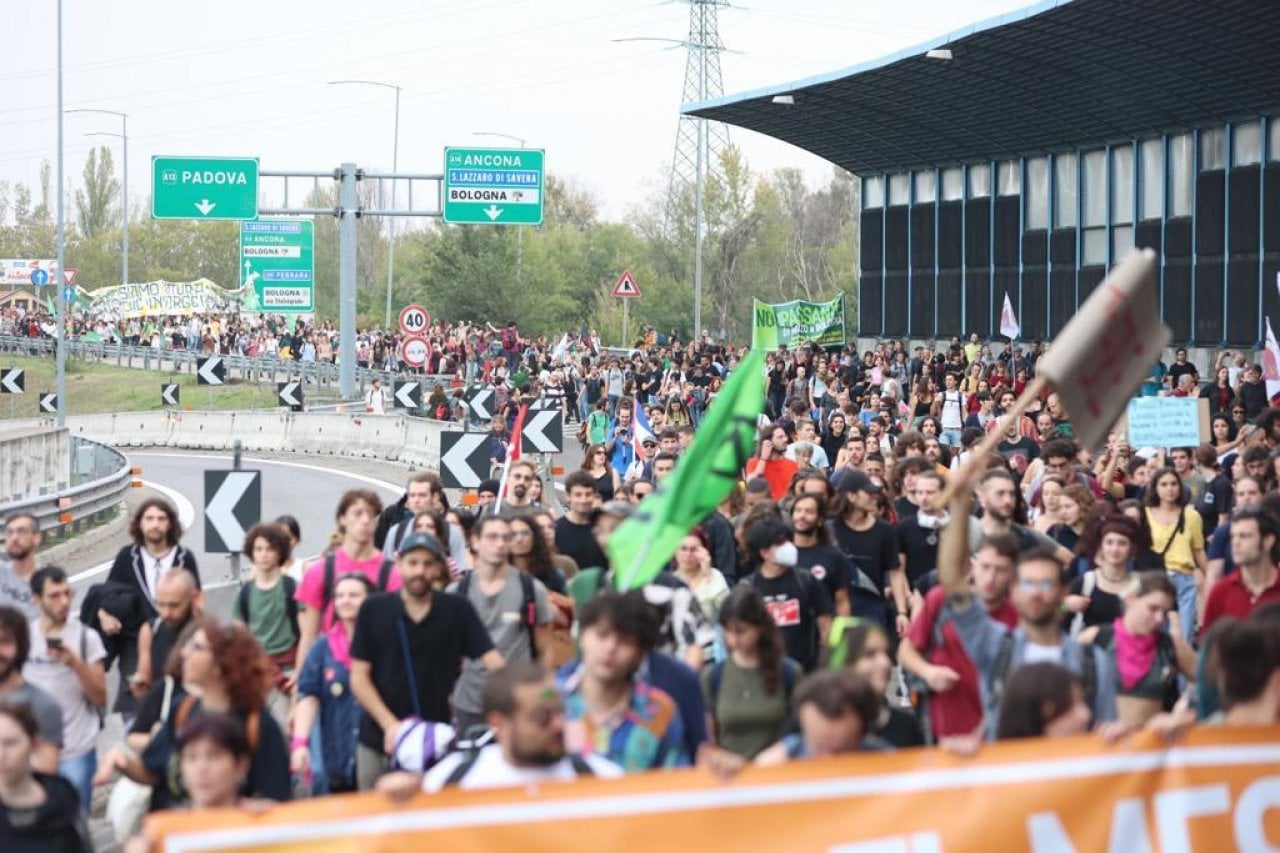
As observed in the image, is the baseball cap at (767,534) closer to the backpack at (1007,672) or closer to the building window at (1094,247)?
the backpack at (1007,672)

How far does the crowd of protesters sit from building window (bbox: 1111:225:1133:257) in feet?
85.4

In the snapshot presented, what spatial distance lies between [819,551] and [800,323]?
35.3 metres

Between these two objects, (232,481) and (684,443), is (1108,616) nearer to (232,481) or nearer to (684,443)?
(232,481)

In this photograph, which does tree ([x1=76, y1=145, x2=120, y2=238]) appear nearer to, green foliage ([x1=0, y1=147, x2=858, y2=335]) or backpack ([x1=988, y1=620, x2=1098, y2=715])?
green foliage ([x1=0, y1=147, x2=858, y2=335])

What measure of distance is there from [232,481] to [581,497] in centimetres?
385

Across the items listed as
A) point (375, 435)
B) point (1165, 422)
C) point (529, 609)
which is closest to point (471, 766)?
point (529, 609)

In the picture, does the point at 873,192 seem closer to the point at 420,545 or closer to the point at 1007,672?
the point at 420,545

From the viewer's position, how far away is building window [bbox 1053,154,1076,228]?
43625mm

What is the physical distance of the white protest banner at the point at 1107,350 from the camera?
8336 mm

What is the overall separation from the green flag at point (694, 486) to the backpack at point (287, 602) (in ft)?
11.6

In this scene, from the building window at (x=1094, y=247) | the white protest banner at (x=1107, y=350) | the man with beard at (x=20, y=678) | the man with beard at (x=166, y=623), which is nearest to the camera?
the man with beard at (x=20, y=678)

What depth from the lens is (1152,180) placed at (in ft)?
133

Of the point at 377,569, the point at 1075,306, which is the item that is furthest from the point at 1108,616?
the point at 1075,306

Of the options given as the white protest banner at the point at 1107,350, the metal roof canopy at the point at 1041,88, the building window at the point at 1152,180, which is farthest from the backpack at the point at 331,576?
the building window at the point at 1152,180
